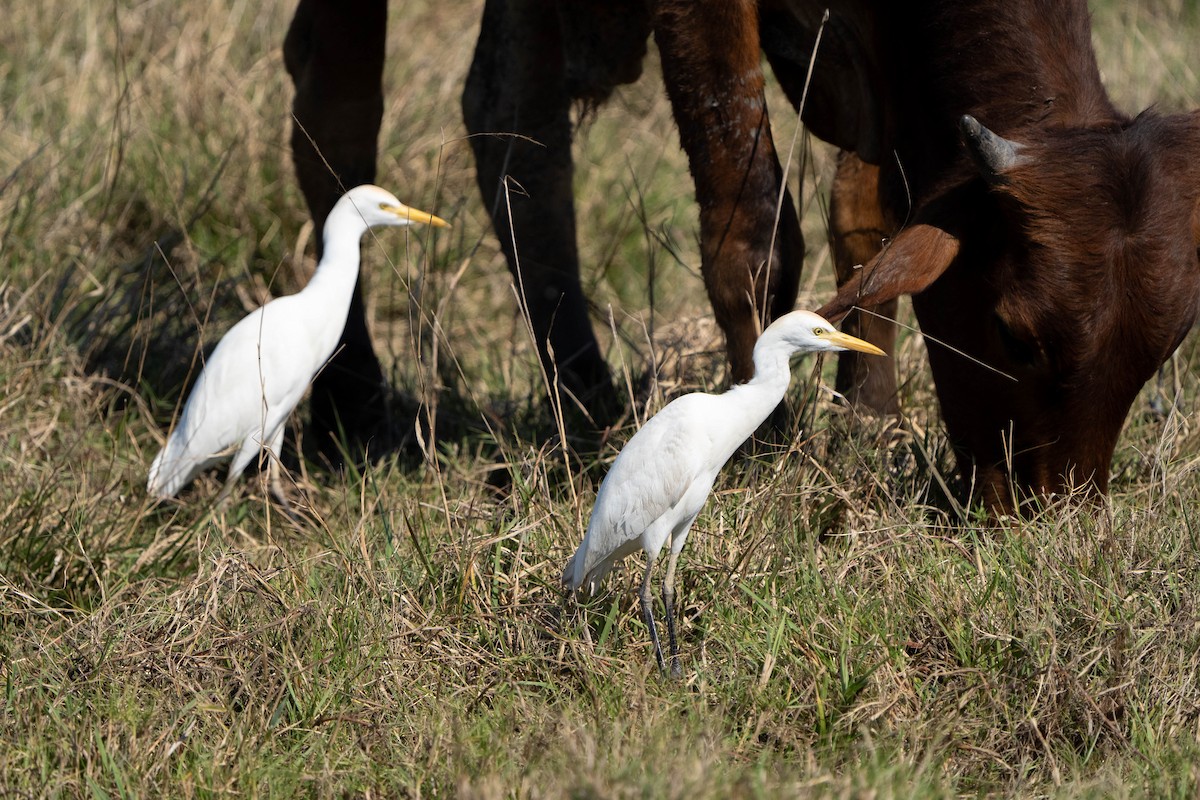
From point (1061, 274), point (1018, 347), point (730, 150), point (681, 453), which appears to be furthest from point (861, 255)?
point (681, 453)

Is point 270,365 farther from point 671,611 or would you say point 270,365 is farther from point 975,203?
point 975,203

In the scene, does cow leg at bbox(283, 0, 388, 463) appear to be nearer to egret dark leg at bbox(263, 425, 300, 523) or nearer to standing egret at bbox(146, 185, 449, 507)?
egret dark leg at bbox(263, 425, 300, 523)

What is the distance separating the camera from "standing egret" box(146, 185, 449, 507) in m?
4.50

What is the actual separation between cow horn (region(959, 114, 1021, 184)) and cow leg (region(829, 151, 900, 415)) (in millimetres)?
1112

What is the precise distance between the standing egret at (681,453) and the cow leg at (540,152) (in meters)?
1.92

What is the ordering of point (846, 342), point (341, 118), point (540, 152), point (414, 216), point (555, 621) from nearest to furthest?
point (846, 342), point (555, 621), point (414, 216), point (540, 152), point (341, 118)

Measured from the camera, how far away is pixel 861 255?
4.50m

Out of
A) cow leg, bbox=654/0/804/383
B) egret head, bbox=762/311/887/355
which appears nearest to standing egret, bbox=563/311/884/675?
egret head, bbox=762/311/887/355

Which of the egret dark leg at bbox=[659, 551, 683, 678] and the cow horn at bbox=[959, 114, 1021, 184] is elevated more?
the cow horn at bbox=[959, 114, 1021, 184]

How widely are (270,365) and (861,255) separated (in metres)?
1.90

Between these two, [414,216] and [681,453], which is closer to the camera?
[681,453]

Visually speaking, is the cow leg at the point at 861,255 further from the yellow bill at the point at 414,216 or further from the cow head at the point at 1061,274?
the yellow bill at the point at 414,216

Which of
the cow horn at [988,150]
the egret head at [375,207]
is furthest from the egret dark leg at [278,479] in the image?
the cow horn at [988,150]

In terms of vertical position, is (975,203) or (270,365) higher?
(975,203)
